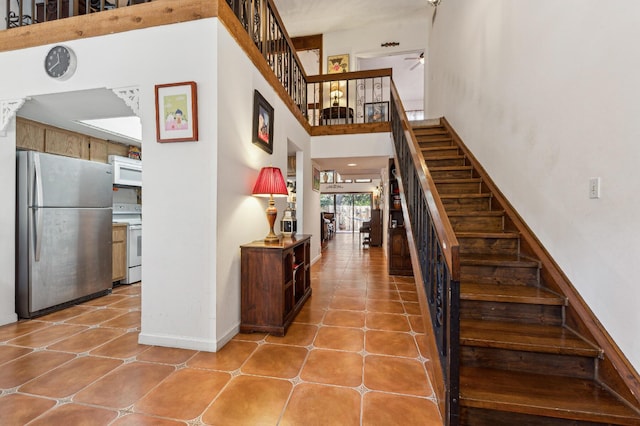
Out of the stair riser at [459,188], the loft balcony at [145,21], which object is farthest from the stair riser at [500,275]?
the loft balcony at [145,21]

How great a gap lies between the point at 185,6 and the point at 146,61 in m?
0.55

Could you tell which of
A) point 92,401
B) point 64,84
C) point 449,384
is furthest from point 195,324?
point 64,84

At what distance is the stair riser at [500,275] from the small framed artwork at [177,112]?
2454 millimetres

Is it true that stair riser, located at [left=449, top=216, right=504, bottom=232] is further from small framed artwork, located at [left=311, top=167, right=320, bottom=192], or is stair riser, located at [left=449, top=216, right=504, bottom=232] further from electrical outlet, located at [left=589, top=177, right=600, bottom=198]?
small framed artwork, located at [left=311, top=167, right=320, bottom=192]

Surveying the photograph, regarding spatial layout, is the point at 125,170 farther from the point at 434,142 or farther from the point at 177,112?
the point at 434,142

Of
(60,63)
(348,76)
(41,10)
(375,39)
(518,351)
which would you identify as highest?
(375,39)

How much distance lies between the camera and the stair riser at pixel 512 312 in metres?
1.88

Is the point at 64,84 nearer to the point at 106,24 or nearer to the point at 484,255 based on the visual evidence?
the point at 106,24

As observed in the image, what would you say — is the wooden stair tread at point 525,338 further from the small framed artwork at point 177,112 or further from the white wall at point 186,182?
the small framed artwork at point 177,112

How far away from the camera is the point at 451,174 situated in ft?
11.6

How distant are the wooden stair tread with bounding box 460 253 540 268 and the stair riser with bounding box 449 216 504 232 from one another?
14.1 inches

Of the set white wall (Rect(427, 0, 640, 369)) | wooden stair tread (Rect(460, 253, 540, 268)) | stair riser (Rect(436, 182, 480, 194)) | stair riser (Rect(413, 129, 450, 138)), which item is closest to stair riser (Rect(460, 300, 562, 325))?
white wall (Rect(427, 0, 640, 369))

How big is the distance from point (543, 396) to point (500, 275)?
94 centimetres

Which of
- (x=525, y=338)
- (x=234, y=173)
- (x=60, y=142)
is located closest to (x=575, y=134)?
(x=525, y=338)
